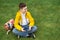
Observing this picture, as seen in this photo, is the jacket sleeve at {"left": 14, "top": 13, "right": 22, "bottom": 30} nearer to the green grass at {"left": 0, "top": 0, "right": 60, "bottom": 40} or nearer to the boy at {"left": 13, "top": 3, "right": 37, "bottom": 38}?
the boy at {"left": 13, "top": 3, "right": 37, "bottom": 38}

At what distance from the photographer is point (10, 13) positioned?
4.98 metres

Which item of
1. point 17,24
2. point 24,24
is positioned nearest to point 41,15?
point 24,24

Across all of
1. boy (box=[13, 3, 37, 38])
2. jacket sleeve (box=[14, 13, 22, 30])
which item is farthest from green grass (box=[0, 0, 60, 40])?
jacket sleeve (box=[14, 13, 22, 30])

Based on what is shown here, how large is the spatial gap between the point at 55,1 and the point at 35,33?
154cm

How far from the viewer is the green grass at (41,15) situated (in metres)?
4.15

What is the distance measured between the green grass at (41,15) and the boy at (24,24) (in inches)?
5.3

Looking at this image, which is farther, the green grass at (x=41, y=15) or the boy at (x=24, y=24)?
the green grass at (x=41, y=15)

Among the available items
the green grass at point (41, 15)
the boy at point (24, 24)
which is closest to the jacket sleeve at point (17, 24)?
the boy at point (24, 24)

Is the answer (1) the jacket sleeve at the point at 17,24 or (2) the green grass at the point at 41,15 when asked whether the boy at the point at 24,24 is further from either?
(2) the green grass at the point at 41,15

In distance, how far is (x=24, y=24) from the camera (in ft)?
13.4

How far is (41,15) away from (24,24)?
2.84ft

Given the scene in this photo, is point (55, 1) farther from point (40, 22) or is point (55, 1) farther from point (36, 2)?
point (40, 22)

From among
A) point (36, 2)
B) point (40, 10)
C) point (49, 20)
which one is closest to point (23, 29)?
point (49, 20)

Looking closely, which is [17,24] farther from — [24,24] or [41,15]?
[41,15]
